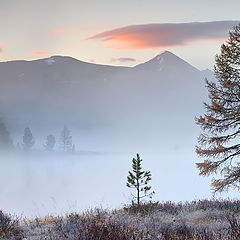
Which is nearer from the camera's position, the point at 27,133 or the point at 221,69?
the point at 221,69

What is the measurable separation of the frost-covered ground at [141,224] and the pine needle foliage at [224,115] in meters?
2.15

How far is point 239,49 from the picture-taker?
1529 cm

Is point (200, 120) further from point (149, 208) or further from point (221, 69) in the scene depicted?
point (149, 208)

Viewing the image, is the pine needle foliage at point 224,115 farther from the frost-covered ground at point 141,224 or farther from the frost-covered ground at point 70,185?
the frost-covered ground at point 70,185

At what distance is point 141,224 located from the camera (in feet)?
29.8

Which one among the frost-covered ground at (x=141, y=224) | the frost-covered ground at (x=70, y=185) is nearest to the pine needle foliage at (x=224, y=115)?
the frost-covered ground at (x=141, y=224)

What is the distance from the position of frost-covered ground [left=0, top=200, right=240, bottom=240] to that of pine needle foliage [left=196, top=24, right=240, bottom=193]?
7.05 feet

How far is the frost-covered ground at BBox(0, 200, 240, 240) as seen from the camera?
21.5 ft

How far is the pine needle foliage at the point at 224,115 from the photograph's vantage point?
1520cm

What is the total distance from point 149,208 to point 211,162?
461 centimetres

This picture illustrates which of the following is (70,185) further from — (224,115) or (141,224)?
(141,224)

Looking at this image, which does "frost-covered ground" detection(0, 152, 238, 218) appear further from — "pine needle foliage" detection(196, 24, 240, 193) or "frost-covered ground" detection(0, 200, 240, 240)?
"pine needle foliage" detection(196, 24, 240, 193)

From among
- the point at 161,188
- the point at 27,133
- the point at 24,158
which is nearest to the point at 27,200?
the point at 161,188

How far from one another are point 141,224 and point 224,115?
799 cm
